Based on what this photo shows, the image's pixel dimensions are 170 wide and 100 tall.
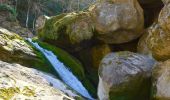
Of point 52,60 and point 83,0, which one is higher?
point 52,60

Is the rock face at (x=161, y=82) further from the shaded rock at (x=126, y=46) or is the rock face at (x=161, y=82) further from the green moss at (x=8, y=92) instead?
the shaded rock at (x=126, y=46)

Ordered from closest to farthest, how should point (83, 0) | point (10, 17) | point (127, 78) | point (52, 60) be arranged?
point (127, 78), point (52, 60), point (10, 17), point (83, 0)

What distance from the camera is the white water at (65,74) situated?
36.8 ft

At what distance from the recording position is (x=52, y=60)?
41.0ft

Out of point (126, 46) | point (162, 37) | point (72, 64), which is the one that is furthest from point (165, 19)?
point (126, 46)

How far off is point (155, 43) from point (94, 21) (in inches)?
165

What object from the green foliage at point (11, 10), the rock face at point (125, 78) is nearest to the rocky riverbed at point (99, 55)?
the rock face at point (125, 78)

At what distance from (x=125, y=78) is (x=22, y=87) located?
301 centimetres

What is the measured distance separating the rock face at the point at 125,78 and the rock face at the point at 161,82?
38cm

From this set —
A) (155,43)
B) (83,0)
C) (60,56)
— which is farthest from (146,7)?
(83,0)

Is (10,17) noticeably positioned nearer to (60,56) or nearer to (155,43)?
(60,56)

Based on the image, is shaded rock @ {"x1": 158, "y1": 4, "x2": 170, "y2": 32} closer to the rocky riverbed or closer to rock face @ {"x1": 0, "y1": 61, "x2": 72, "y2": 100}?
the rocky riverbed

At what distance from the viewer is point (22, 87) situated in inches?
294

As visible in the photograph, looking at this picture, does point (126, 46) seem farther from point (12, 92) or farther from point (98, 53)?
point (12, 92)
